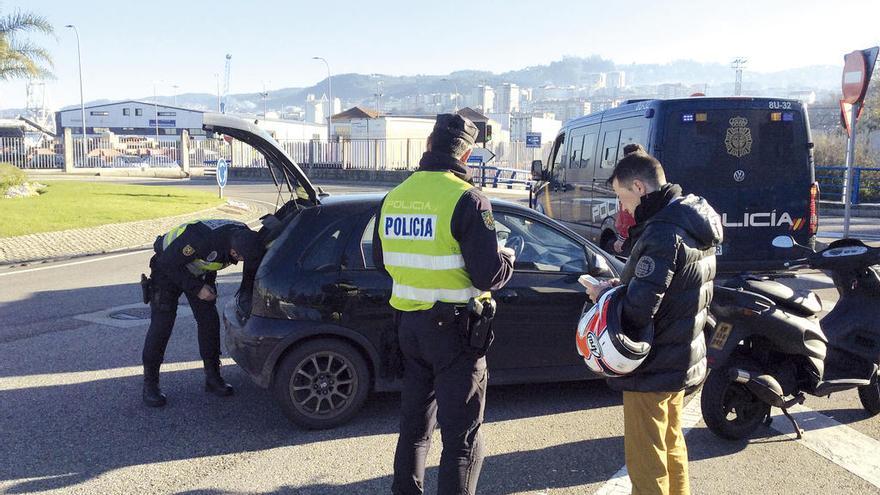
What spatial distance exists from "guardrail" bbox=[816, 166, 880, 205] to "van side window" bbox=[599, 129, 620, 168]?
14145 mm

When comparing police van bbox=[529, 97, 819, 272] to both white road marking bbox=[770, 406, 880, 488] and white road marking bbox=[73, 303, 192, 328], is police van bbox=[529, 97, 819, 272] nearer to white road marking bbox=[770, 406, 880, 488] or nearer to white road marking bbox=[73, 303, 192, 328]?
white road marking bbox=[770, 406, 880, 488]

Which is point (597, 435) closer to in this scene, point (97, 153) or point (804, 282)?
point (804, 282)

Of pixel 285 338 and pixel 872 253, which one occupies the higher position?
pixel 872 253

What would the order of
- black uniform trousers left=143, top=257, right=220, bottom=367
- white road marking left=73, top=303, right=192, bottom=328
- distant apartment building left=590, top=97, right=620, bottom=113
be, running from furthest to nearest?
1. distant apartment building left=590, top=97, right=620, bottom=113
2. white road marking left=73, top=303, right=192, bottom=328
3. black uniform trousers left=143, top=257, right=220, bottom=367

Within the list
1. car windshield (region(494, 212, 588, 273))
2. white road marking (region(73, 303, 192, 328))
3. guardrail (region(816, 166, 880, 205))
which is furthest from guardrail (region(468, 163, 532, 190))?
car windshield (region(494, 212, 588, 273))

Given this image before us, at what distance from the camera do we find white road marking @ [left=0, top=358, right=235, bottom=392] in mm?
5449

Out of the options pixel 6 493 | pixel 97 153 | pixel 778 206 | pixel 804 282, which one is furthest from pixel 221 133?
pixel 97 153

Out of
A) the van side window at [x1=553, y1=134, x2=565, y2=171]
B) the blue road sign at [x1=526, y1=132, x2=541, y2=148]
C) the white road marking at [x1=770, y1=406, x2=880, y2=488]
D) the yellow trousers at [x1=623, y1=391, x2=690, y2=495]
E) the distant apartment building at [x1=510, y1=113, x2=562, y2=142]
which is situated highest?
the distant apartment building at [x1=510, y1=113, x2=562, y2=142]

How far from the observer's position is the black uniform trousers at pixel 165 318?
16.8 feet

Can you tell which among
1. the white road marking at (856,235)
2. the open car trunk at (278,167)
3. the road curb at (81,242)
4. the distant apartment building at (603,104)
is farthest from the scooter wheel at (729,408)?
the distant apartment building at (603,104)

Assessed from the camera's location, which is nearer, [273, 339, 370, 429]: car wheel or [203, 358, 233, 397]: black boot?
[273, 339, 370, 429]: car wheel

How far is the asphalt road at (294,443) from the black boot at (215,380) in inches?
3.1

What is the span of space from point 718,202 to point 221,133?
17.7 ft

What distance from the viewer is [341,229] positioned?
486 centimetres
